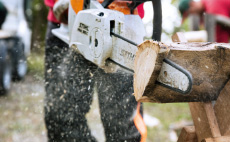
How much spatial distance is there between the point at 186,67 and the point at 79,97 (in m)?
1.29

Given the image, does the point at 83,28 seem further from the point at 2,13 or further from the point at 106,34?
the point at 2,13

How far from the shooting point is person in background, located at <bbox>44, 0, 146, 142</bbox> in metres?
2.07

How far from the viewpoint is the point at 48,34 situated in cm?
271

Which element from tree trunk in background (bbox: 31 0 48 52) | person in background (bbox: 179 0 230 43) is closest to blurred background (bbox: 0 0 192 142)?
person in background (bbox: 179 0 230 43)

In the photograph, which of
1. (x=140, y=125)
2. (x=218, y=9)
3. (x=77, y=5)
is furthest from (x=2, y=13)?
(x=140, y=125)

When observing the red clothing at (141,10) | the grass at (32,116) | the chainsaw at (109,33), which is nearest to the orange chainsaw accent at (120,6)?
the chainsaw at (109,33)

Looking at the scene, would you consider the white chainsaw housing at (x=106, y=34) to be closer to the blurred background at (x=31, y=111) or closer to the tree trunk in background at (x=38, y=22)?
the blurred background at (x=31, y=111)

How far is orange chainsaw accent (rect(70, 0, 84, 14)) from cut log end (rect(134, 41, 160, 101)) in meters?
0.82

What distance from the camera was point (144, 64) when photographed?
4.12 ft

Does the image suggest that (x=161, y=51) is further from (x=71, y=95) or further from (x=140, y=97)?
(x=71, y=95)

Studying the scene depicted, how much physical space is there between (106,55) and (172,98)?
0.50 meters

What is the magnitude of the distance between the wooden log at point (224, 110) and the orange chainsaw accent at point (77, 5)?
3.45ft

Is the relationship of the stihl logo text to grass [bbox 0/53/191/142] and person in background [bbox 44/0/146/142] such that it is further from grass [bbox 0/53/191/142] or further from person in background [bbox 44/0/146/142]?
grass [bbox 0/53/191/142]

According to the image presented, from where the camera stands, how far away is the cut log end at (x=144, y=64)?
1195 millimetres
